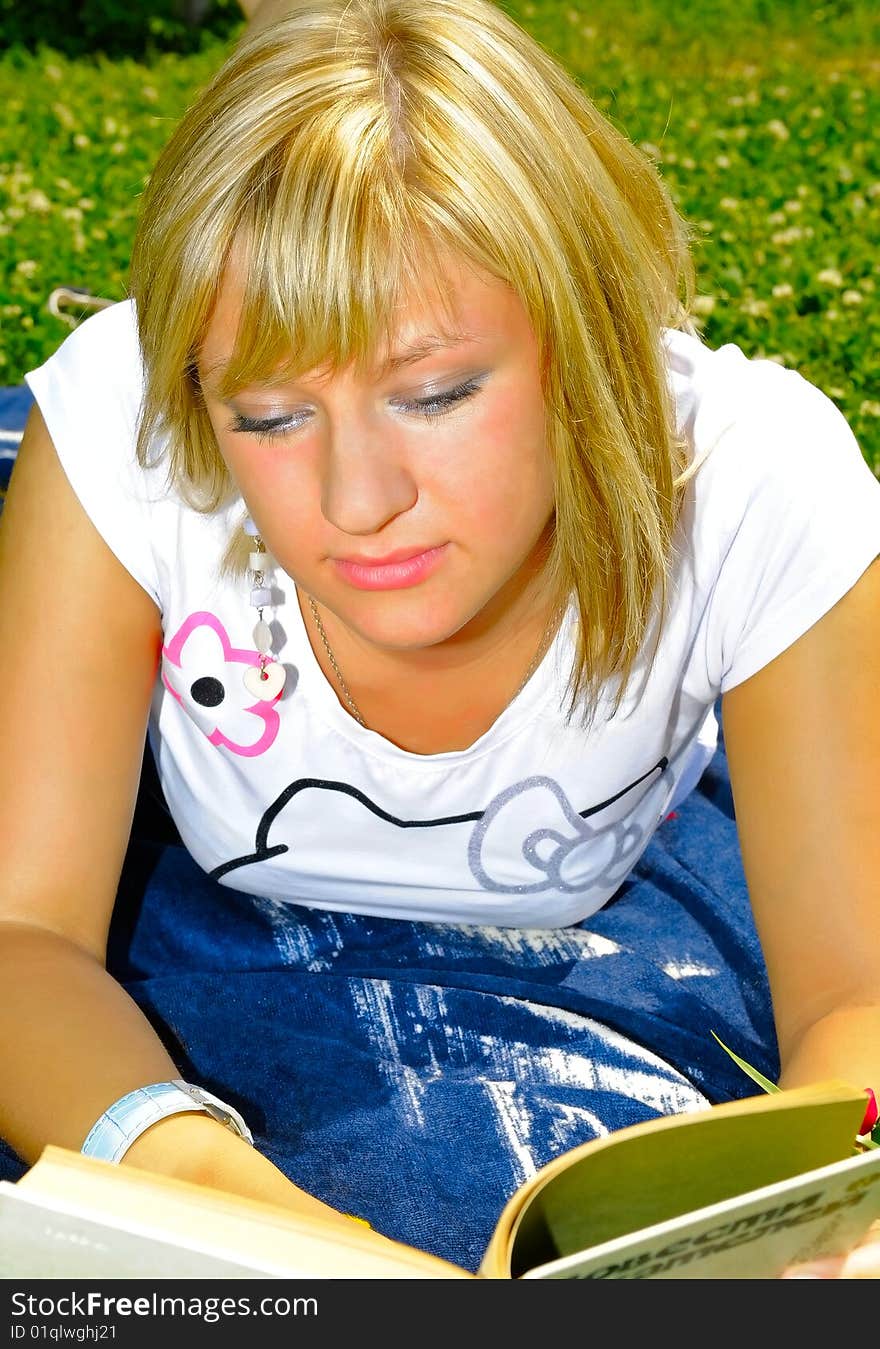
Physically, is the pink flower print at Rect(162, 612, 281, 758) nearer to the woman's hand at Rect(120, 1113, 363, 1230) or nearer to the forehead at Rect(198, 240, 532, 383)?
the forehead at Rect(198, 240, 532, 383)

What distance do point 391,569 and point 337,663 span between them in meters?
0.44

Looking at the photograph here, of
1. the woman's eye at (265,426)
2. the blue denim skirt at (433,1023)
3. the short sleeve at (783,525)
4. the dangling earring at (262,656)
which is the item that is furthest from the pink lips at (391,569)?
the blue denim skirt at (433,1023)

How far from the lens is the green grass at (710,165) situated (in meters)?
4.38

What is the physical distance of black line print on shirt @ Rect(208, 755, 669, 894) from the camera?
2.07m

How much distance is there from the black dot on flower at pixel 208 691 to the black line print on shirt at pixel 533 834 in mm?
152

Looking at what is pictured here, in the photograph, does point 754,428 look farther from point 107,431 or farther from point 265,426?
point 107,431

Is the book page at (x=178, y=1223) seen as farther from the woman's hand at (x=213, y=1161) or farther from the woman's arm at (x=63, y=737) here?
the woman's arm at (x=63, y=737)

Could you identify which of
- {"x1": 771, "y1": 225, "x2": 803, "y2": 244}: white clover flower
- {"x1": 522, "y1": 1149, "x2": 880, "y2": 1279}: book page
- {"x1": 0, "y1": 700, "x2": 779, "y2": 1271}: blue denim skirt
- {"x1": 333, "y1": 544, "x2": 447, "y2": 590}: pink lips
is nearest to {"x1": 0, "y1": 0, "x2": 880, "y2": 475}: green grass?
{"x1": 771, "y1": 225, "x2": 803, "y2": 244}: white clover flower

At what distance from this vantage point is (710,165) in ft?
18.7

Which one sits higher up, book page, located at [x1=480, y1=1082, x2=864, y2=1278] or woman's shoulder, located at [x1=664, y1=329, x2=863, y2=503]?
woman's shoulder, located at [x1=664, y1=329, x2=863, y2=503]

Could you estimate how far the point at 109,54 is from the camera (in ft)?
26.1

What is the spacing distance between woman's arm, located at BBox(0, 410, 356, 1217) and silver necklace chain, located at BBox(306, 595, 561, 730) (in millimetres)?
214
